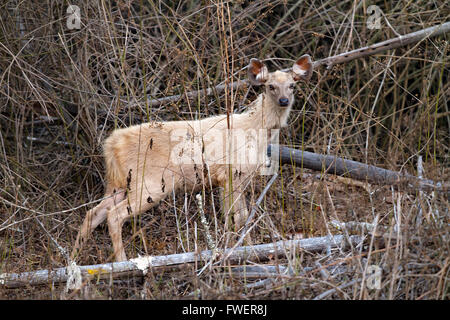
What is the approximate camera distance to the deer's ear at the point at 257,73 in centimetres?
534

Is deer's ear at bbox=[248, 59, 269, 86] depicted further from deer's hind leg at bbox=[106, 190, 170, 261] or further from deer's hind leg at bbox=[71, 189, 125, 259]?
deer's hind leg at bbox=[71, 189, 125, 259]

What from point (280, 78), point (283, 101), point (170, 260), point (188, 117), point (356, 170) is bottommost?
point (170, 260)

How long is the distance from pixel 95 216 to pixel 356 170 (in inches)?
89.8

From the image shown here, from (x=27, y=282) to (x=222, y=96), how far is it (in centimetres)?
293

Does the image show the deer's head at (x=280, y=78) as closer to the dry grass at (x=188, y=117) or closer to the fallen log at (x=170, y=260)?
the dry grass at (x=188, y=117)

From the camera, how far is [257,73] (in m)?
5.42

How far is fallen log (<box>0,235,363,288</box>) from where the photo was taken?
3869mm

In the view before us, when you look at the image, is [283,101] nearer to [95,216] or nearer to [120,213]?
[120,213]

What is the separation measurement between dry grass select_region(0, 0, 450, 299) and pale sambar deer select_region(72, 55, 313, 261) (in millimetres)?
192

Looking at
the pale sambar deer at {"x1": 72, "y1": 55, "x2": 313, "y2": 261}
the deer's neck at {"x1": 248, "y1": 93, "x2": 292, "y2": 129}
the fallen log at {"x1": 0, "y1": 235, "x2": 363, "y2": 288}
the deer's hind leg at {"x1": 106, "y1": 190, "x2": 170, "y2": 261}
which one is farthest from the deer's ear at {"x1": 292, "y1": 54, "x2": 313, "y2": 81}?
the fallen log at {"x1": 0, "y1": 235, "x2": 363, "y2": 288}

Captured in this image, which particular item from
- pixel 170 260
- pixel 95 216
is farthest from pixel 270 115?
pixel 170 260

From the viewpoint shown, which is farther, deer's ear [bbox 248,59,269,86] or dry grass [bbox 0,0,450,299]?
deer's ear [bbox 248,59,269,86]
